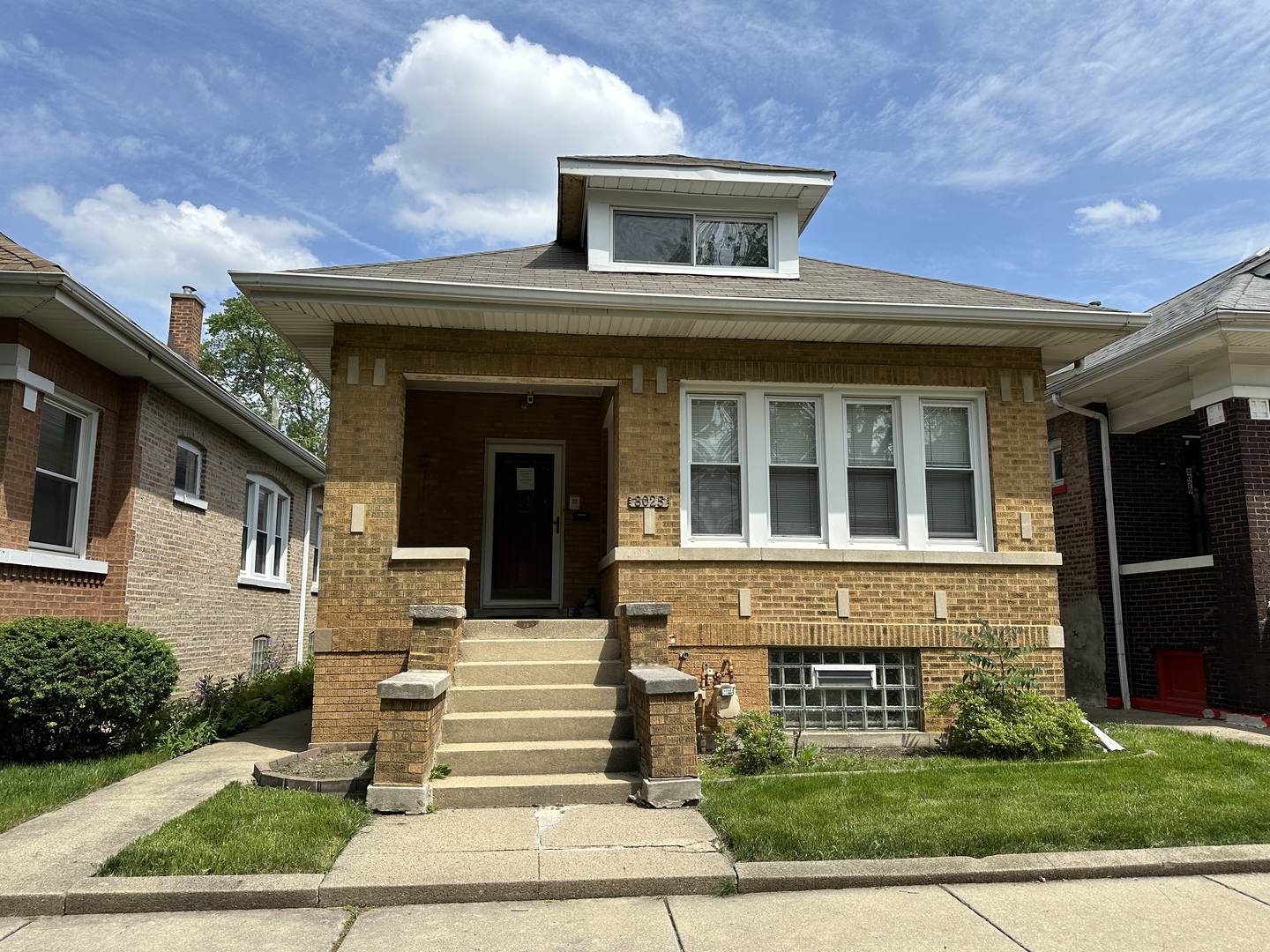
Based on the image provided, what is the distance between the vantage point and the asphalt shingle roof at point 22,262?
23.8 ft

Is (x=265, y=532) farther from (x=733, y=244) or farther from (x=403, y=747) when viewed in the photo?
(x=403, y=747)

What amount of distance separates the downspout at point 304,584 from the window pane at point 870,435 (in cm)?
1186

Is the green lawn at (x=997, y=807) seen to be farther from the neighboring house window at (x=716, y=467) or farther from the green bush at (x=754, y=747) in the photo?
the neighboring house window at (x=716, y=467)

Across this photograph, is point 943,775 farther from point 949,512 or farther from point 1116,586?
point 1116,586

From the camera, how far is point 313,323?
8.54 m

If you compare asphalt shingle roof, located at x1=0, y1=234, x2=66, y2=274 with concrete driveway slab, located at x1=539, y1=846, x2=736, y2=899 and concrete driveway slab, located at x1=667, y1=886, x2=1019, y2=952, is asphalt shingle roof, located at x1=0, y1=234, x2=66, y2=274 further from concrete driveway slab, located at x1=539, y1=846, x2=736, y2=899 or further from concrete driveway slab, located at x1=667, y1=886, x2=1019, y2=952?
concrete driveway slab, located at x1=667, y1=886, x2=1019, y2=952

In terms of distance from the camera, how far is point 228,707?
33.6ft

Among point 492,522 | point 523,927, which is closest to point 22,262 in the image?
point 492,522

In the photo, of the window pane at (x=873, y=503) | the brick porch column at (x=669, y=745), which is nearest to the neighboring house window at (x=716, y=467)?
the window pane at (x=873, y=503)

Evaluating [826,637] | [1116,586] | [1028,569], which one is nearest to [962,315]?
[1028,569]

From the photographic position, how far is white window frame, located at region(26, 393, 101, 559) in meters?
8.88

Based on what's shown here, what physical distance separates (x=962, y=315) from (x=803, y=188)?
2.64 metres

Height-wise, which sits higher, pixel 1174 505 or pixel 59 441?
pixel 59 441

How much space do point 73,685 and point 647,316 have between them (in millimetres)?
5660
